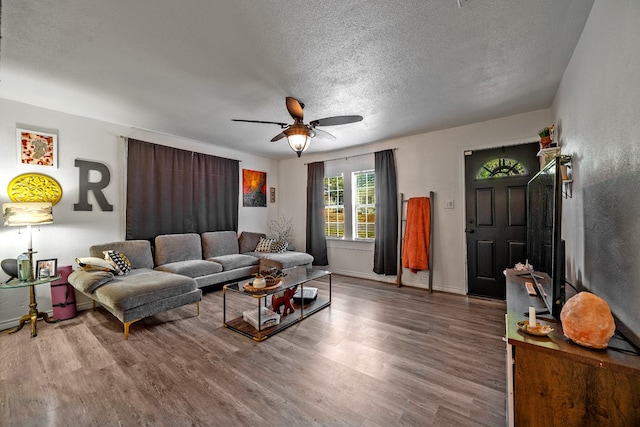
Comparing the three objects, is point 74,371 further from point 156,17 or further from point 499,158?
point 499,158

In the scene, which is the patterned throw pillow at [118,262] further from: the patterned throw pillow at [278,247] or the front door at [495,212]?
the front door at [495,212]

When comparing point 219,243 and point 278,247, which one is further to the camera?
point 278,247

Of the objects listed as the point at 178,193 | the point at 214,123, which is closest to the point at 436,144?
the point at 214,123

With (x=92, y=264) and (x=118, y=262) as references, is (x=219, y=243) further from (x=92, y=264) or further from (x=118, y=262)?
(x=92, y=264)

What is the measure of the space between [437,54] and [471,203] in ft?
7.80

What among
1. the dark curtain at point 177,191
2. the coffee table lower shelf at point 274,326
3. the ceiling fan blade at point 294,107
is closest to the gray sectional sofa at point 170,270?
the dark curtain at point 177,191

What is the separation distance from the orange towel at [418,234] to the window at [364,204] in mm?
768

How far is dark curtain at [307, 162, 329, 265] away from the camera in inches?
204

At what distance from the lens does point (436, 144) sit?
3.96 m

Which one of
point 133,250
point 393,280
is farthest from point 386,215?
point 133,250

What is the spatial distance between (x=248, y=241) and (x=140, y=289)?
2497 millimetres

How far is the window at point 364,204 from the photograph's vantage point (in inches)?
187

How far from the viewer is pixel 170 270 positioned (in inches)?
136

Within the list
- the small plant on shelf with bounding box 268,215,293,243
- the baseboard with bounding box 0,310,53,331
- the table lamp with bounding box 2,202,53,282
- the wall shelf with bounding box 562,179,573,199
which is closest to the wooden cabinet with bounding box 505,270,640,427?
the wall shelf with bounding box 562,179,573,199
